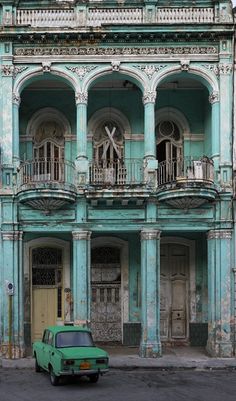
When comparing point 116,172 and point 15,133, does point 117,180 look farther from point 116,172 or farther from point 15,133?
point 15,133

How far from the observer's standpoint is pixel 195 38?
64.3 feet

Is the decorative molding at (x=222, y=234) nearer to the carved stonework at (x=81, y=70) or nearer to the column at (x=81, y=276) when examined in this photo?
the column at (x=81, y=276)

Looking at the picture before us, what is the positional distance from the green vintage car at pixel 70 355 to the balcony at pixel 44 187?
4.33m

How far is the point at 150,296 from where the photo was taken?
62.2 feet

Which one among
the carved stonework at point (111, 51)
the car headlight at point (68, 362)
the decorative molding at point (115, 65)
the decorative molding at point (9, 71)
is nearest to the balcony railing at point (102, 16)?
the carved stonework at point (111, 51)

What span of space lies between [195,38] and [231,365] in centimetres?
998

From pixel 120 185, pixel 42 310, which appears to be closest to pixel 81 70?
pixel 120 185

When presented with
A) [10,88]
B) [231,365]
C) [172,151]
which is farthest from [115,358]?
[10,88]

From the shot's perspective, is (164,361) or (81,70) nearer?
(164,361)

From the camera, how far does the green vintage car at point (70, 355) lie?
14.2 metres

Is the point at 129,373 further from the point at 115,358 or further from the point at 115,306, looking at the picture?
the point at 115,306

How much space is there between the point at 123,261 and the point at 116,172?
327 cm

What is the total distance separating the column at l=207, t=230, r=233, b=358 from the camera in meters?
18.9

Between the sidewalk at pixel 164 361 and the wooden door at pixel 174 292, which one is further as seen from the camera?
the wooden door at pixel 174 292
